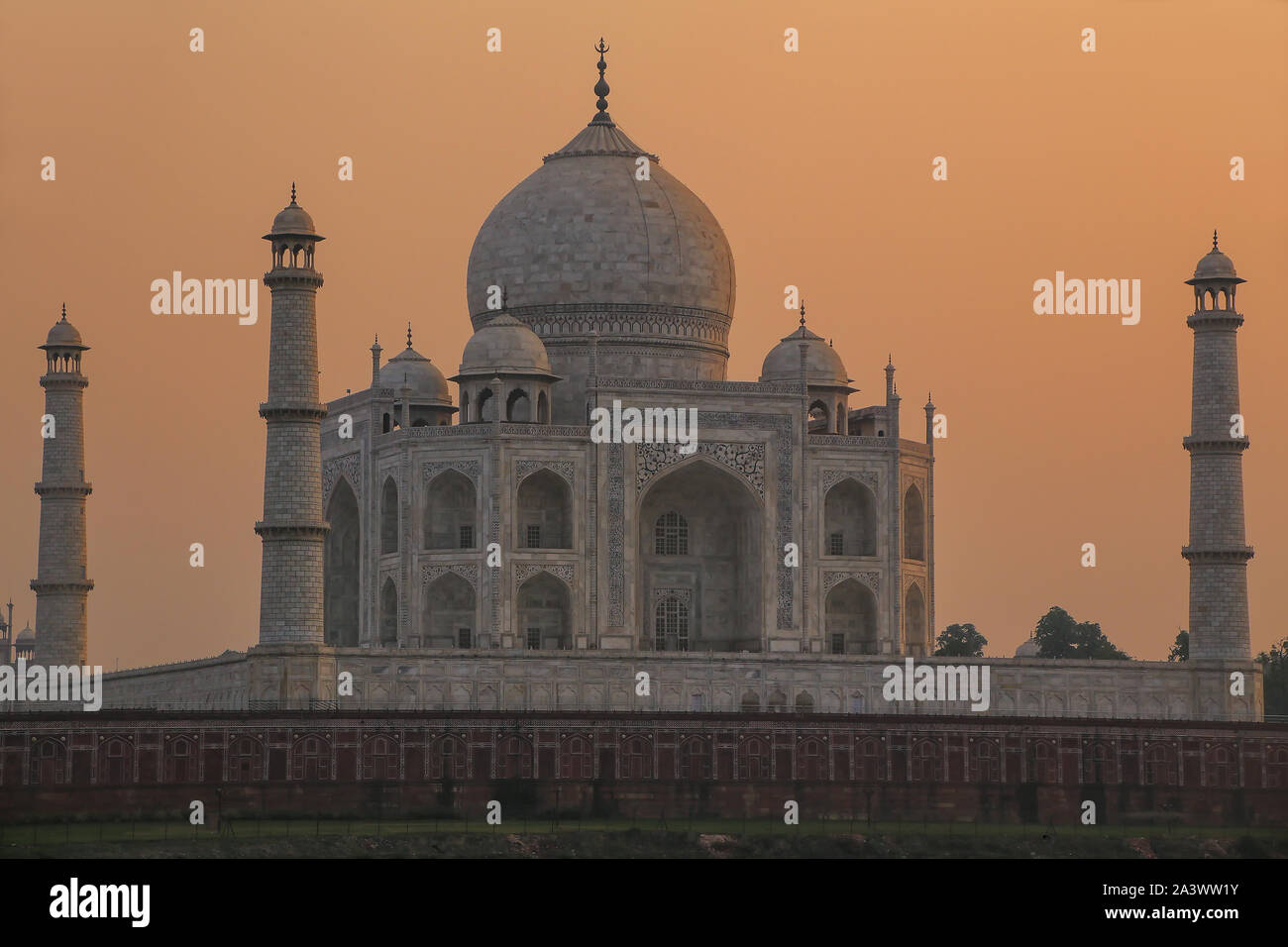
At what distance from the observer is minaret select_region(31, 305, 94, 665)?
62.9 meters

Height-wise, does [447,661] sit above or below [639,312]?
below

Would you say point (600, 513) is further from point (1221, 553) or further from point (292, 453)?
point (1221, 553)

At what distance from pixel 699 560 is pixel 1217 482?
1118 cm

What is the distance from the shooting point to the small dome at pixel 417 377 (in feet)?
208

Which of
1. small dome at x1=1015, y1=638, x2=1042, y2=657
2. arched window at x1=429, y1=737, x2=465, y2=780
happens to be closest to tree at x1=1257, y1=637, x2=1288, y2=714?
small dome at x1=1015, y1=638, x2=1042, y2=657

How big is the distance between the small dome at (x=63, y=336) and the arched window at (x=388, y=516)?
861 centimetres

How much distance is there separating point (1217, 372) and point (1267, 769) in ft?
28.3

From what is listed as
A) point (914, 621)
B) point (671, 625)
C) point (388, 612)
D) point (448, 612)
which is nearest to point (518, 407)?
point (448, 612)

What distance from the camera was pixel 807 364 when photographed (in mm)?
62844

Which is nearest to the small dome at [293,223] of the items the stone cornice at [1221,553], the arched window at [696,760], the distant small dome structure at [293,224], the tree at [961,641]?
the distant small dome structure at [293,224]

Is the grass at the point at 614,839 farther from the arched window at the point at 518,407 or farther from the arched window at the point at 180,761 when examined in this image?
the arched window at the point at 518,407

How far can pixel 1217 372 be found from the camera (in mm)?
57812

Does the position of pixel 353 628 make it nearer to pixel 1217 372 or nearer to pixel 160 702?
pixel 160 702
